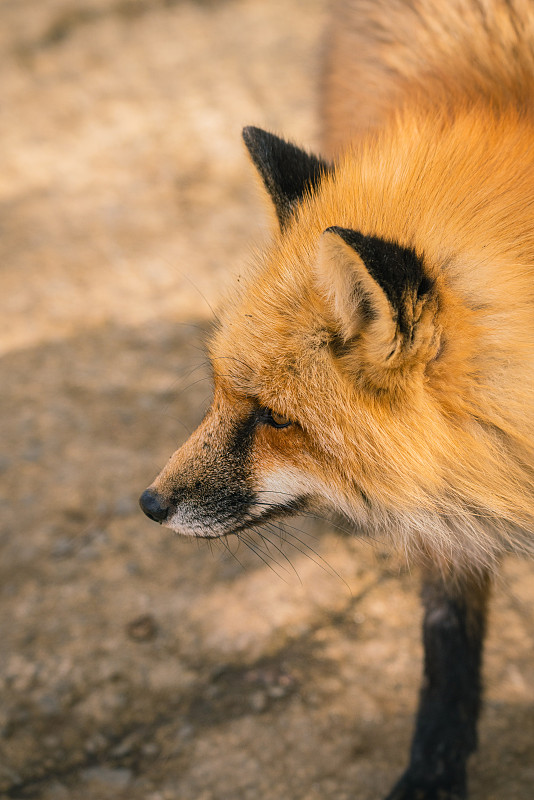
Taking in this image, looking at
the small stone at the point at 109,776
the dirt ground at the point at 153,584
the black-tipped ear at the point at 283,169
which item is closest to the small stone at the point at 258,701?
the dirt ground at the point at 153,584

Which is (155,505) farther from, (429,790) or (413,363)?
(429,790)

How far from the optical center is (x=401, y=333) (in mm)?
1795

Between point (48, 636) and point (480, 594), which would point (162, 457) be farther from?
point (480, 594)

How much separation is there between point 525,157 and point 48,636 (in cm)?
267

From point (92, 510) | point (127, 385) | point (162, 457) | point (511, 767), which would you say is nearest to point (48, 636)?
point (92, 510)

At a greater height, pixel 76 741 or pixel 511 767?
pixel 76 741

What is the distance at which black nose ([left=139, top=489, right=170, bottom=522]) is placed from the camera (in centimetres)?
227

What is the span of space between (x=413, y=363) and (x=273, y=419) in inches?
19.6

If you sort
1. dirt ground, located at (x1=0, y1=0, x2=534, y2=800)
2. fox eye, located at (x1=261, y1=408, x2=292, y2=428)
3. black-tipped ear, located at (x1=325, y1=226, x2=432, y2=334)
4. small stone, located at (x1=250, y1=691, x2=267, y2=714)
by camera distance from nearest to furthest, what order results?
black-tipped ear, located at (x1=325, y1=226, x2=432, y2=334), fox eye, located at (x1=261, y1=408, x2=292, y2=428), dirt ground, located at (x1=0, y1=0, x2=534, y2=800), small stone, located at (x1=250, y1=691, x2=267, y2=714)

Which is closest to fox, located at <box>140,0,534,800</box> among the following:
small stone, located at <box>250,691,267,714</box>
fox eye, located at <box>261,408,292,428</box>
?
fox eye, located at <box>261,408,292,428</box>

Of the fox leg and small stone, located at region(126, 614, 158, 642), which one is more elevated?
small stone, located at region(126, 614, 158, 642)

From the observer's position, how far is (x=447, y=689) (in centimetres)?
258

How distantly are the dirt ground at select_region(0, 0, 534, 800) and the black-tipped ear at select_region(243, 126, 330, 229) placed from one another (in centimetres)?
31

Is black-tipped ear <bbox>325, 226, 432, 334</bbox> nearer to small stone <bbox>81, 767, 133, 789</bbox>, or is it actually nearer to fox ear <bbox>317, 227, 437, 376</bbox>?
fox ear <bbox>317, 227, 437, 376</bbox>
